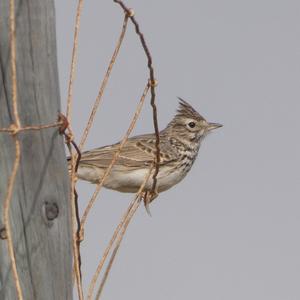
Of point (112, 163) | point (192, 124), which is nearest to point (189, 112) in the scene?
point (192, 124)

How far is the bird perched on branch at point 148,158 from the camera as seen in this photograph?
35.0 ft

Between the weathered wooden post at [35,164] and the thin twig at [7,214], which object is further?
the weathered wooden post at [35,164]

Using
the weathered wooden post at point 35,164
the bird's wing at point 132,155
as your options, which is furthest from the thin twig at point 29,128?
the bird's wing at point 132,155

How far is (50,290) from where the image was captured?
183 inches

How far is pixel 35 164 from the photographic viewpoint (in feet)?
14.8

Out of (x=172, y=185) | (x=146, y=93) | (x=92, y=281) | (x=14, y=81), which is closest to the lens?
(x=14, y=81)

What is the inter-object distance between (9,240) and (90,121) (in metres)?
1.20

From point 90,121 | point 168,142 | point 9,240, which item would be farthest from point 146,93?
point 168,142

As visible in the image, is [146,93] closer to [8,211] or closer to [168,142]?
[8,211]

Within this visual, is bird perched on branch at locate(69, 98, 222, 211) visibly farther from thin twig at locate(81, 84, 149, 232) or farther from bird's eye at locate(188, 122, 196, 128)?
thin twig at locate(81, 84, 149, 232)

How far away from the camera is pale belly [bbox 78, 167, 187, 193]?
34.9 feet

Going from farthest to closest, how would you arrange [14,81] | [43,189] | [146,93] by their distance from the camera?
1. [146,93]
2. [43,189]
3. [14,81]

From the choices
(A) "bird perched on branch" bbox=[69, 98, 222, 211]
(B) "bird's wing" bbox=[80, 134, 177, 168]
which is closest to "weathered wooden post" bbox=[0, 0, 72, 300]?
(A) "bird perched on branch" bbox=[69, 98, 222, 211]

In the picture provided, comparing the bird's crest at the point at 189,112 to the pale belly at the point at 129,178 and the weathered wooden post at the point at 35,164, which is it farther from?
the weathered wooden post at the point at 35,164
